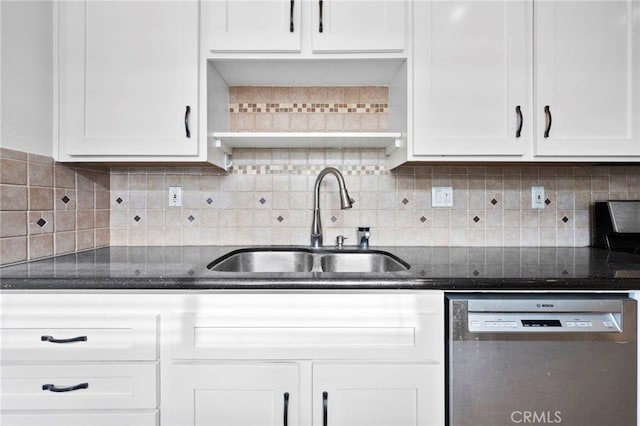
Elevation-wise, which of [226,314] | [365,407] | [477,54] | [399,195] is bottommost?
[365,407]

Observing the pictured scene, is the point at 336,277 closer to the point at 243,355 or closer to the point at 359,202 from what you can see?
the point at 243,355

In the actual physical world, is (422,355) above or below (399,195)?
below

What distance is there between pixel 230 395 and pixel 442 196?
4.24ft

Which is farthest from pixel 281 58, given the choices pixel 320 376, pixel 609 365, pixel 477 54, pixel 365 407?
pixel 609 365

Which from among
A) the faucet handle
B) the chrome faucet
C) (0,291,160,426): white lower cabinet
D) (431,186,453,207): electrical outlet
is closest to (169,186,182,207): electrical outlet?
the chrome faucet

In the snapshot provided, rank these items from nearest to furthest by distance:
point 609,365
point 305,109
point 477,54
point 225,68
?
point 609,365 → point 477,54 → point 225,68 → point 305,109

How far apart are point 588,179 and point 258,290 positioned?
67.3 inches

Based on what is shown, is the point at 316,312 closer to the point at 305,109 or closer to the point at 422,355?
the point at 422,355

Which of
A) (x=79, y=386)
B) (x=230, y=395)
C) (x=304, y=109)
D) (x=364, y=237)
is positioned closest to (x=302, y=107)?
(x=304, y=109)

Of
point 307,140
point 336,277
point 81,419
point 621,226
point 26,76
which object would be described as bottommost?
point 81,419

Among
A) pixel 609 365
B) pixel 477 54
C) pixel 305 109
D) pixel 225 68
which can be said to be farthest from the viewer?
pixel 305 109

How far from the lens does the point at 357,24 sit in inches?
59.4

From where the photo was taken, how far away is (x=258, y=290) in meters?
1.15

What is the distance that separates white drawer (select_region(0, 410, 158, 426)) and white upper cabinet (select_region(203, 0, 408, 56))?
1.30 m
